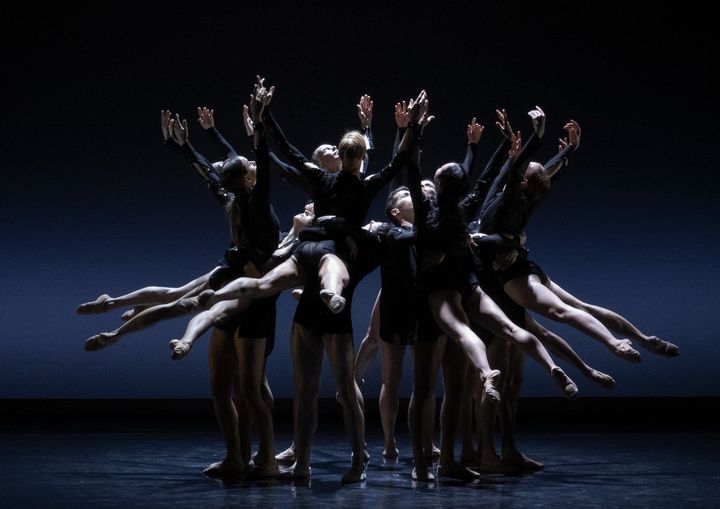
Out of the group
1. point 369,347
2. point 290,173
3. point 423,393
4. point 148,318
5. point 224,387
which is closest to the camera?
point 148,318

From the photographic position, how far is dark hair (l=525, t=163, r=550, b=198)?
4828 millimetres

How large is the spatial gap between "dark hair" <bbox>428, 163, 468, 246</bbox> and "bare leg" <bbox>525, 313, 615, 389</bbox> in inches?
25.7

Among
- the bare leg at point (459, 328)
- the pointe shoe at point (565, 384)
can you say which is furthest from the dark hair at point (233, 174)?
the pointe shoe at point (565, 384)

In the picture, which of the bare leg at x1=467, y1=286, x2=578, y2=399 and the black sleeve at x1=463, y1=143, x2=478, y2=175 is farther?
the black sleeve at x1=463, y1=143, x2=478, y2=175

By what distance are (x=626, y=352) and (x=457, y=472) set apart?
3.28 feet

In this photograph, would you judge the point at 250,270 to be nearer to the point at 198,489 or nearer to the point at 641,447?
the point at 198,489

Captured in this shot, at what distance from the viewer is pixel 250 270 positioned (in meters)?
4.66

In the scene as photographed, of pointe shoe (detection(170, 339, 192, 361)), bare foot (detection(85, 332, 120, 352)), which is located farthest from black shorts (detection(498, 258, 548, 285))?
bare foot (detection(85, 332, 120, 352))

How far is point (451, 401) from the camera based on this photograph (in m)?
4.64

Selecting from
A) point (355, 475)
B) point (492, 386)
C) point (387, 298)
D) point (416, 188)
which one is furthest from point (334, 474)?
point (416, 188)

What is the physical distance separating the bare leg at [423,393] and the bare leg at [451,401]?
83mm

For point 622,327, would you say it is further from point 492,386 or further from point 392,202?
point 392,202

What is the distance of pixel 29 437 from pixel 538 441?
337cm

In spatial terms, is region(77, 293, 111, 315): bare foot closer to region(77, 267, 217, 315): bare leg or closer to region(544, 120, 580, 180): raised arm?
region(77, 267, 217, 315): bare leg
